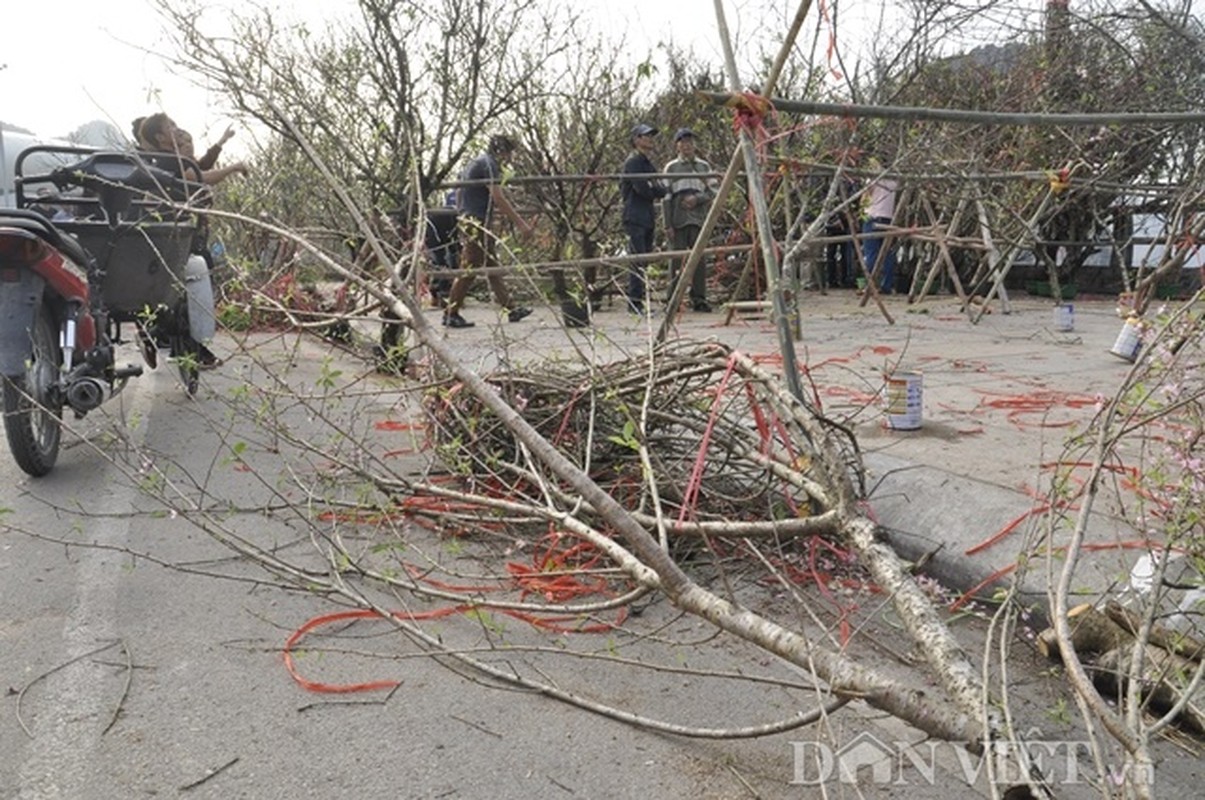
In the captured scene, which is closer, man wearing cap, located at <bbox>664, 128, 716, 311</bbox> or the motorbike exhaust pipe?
the motorbike exhaust pipe

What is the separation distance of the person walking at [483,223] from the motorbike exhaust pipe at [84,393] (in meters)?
1.94

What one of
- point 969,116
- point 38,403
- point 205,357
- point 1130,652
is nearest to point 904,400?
point 969,116

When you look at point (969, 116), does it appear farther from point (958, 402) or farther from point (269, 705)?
point (958, 402)

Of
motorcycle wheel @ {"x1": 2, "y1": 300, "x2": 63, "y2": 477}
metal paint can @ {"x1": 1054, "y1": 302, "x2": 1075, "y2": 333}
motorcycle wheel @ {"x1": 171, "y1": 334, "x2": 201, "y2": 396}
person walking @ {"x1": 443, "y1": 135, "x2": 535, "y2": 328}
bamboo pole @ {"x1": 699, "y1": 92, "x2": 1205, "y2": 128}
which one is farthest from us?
metal paint can @ {"x1": 1054, "y1": 302, "x2": 1075, "y2": 333}

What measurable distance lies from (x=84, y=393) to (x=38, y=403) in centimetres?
29

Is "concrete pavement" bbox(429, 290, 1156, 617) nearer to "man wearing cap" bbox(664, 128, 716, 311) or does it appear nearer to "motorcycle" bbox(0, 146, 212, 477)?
"man wearing cap" bbox(664, 128, 716, 311)

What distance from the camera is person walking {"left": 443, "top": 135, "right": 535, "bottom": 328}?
24.0ft

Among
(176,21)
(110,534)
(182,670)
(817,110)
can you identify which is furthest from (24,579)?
(817,110)

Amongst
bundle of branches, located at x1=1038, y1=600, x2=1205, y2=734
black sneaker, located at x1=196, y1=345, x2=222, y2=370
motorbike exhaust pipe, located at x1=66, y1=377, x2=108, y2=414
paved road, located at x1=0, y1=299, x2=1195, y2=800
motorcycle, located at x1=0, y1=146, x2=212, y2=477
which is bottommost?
paved road, located at x1=0, y1=299, x2=1195, y2=800

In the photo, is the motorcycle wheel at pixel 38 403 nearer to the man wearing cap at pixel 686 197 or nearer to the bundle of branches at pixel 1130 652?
the bundle of branches at pixel 1130 652

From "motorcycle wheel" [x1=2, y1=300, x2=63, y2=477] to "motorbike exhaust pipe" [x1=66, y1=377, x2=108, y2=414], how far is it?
108 millimetres

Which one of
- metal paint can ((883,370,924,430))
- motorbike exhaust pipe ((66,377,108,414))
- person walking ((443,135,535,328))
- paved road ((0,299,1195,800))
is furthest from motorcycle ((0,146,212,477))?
metal paint can ((883,370,924,430))

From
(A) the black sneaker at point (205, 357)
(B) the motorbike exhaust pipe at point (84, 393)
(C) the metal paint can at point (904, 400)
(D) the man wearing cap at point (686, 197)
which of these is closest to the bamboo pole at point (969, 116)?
(C) the metal paint can at point (904, 400)

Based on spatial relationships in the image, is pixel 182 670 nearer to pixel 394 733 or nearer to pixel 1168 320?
pixel 394 733
